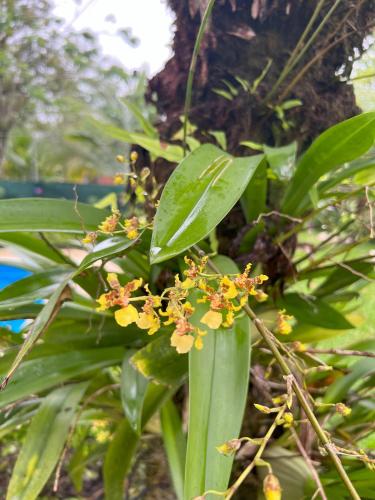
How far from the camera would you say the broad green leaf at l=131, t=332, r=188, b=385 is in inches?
19.9

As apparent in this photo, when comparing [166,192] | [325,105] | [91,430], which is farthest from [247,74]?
[91,430]

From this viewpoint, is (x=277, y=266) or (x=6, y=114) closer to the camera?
(x=277, y=266)

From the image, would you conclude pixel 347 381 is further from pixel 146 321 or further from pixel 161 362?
pixel 146 321

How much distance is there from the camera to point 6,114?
201 inches

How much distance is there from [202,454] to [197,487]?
0.07 ft

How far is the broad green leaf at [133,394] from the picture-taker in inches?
19.4

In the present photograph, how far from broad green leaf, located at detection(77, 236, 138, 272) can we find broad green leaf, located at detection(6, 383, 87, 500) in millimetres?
262

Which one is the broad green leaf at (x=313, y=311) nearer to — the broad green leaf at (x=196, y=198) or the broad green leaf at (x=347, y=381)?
the broad green leaf at (x=347, y=381)

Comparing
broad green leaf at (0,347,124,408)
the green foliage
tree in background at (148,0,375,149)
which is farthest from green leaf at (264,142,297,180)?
broad green leaf at (0,347,124,408)

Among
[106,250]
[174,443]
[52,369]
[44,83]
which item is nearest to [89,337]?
[52,369]

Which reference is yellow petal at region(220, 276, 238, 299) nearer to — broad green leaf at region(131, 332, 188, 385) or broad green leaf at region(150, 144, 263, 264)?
broad green leaf at region(150, 144, 263, 264)

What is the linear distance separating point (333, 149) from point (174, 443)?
15.5 inches

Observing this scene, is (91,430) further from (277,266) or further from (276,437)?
(277,266)

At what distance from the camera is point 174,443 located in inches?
23.6
